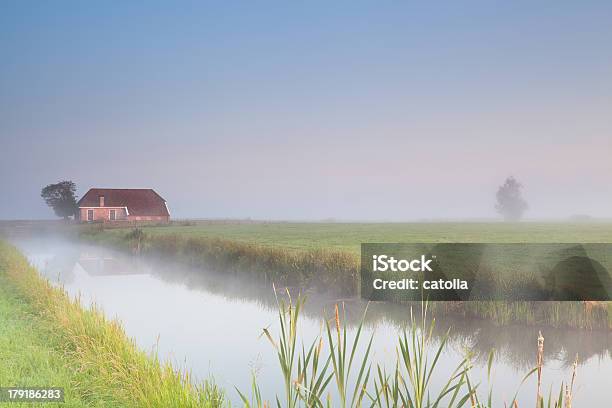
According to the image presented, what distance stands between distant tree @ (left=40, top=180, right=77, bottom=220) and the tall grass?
48.3 meters

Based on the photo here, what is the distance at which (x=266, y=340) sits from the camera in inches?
593

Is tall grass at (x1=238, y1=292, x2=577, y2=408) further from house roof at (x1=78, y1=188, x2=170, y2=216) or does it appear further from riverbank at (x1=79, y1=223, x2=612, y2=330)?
house roof at (x1=78, y1=188, x2=170, y2=216)

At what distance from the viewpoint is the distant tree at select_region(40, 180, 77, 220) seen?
54.9m

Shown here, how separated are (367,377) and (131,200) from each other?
220 feet

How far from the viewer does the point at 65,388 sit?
8.04 meters

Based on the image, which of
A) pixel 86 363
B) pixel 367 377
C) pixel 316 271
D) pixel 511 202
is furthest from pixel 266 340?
pixel 511 202

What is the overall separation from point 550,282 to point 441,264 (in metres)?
8.36

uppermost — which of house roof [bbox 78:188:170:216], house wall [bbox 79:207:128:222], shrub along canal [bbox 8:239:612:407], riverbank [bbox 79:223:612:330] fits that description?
house roof [bbox 78:188:170:216]

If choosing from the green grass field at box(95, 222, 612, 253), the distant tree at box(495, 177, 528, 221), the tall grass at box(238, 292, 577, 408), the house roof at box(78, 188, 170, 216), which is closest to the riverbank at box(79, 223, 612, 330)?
the tall grass at box(238, 292, 577, 408)

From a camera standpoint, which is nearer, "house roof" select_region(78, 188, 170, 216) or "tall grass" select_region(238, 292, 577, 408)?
"tall grass" select_region(238, 292, 577, 408)

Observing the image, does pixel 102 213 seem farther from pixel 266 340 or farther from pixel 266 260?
pixel 266 340

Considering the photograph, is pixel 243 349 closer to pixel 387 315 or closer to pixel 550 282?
pixel 387 315

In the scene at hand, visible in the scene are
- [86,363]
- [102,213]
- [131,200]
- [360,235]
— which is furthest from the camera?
[131,200]

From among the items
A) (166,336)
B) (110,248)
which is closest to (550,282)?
(166,336)
